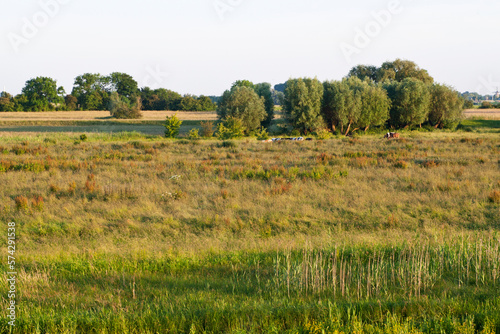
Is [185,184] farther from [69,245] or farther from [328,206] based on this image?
[69,245]

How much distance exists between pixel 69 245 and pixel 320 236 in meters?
5.95

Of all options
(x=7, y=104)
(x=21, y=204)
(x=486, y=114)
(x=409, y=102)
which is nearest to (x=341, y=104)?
(x=409, y=102)

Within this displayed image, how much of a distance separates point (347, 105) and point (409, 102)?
10.6 m

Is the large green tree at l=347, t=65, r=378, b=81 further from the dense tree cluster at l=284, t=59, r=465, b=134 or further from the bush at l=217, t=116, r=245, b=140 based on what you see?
the bush at l=217, t=116, r=245, b=140

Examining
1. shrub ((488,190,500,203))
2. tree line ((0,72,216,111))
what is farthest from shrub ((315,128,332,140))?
tree line ((0,72,216,111))

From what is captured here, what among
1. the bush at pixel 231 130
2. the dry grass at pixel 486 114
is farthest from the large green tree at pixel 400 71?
the bush at pixel 231 130

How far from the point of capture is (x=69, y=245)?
9242 millimetres

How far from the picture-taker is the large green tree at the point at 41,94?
10631 cm

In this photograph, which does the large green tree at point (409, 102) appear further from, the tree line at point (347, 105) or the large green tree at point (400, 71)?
the large green tree at point (400, 71)

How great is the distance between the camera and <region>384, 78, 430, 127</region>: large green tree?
5934cm

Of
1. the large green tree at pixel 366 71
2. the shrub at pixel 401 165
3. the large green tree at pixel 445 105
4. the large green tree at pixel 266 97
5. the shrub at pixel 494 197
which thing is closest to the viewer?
the shrub at pixel 494 197

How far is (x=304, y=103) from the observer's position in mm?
54875

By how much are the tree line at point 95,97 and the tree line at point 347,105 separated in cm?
5654

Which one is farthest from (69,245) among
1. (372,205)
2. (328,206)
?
(372,205)
